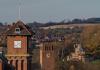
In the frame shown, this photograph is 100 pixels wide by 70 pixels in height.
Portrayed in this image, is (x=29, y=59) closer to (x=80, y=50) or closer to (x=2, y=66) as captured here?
(x=2, y=66)

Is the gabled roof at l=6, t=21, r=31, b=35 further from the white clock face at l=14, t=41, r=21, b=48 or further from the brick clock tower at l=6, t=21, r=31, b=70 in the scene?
the white clock face at l=14, t=41, r=21, b=48

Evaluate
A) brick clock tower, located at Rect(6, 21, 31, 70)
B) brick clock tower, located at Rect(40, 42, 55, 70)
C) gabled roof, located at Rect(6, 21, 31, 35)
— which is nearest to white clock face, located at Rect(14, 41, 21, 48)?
brick clock tower, located at Rect(6, 21, 31, 70)

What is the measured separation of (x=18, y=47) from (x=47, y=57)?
77.5 m

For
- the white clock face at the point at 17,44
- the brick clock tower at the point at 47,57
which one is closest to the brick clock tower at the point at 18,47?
the white clock face at the point at 17,44

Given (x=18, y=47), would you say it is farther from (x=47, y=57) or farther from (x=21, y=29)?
(x=47, y=57)

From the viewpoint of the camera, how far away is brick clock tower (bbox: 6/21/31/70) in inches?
2104

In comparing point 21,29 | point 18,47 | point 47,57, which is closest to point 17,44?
point 18,47

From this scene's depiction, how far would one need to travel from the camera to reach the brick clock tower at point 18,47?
53.4 m

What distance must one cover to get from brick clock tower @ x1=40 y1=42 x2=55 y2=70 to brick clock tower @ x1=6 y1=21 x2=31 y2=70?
62.3 m

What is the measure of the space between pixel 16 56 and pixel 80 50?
95593 millimetres

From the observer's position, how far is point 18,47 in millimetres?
53562

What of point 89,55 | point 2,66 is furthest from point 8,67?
point 89,55

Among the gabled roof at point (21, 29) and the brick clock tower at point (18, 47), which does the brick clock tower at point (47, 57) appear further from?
the brick clock tower at point (18, 47)

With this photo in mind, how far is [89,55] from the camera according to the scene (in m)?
141
